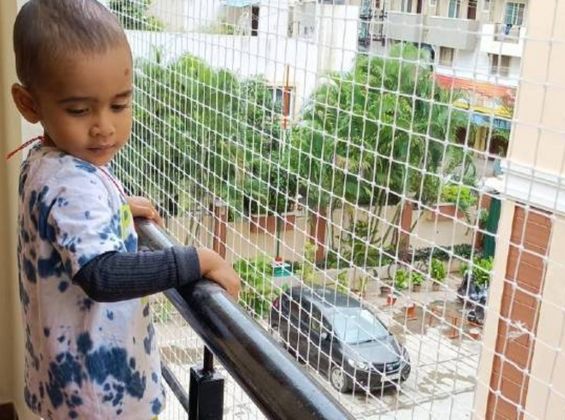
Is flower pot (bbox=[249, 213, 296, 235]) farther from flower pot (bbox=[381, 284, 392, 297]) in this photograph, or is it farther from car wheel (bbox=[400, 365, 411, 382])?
car wheel (bbox=[400, 365, 411, 382])

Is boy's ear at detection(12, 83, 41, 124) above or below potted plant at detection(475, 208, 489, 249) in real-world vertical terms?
above

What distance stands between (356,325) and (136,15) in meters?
0.94

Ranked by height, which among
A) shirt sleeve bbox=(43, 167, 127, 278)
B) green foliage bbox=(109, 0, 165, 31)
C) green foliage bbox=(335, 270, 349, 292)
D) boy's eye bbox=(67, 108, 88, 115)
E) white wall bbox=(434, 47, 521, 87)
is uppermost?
green foliage bbox=(109, 0, 165, 31)

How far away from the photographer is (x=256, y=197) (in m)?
1.47

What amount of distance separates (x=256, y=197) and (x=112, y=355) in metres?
0.85

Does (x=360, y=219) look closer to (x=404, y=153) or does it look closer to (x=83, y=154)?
(x=404, y=153)

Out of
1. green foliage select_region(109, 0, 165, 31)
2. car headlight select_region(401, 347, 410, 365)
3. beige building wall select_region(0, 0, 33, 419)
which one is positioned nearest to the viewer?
beige building wall select_region(0, 0, 33, 419)

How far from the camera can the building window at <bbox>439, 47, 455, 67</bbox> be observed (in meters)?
1.21

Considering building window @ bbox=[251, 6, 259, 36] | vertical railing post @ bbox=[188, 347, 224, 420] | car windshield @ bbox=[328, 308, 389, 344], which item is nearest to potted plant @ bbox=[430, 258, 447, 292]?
car windshield @ bbox=[328, 308, 389, 344]

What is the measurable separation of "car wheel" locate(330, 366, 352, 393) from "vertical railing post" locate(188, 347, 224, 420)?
0.88 metres

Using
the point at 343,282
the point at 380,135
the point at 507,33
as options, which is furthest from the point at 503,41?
the point at 343,282

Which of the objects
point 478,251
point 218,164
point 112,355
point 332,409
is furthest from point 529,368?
point 332,409

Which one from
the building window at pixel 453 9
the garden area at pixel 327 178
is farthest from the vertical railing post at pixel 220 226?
the building window at pixel 453 9

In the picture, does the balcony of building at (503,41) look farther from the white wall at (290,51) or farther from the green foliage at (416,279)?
the green foliage at (416,279)
